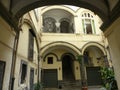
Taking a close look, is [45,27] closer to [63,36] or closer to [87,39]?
[63,36]

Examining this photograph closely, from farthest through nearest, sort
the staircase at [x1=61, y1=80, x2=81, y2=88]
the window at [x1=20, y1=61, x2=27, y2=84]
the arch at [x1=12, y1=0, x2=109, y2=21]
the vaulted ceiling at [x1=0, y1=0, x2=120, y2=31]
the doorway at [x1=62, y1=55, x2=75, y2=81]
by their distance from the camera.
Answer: the doorway at [x1=62, y1=55, x2=75, y2=81] < the staircase at [x1=61, y1=80, x2=81, y2=88] < the window at [x1=20, y1=61, x2=27, y2=84] < the arch at [x1=12, y1=0, x2=109, y2=21] < the vaulted ceiling at [x1=0, y1=0, x2=120, y2=31]

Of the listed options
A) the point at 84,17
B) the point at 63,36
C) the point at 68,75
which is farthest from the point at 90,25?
the point at 68,75

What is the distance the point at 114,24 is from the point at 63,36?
11.9m

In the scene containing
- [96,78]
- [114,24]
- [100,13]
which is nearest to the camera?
[114,24]

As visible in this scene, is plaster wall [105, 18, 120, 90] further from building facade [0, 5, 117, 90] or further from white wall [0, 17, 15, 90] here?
building facade [0, 5, 117, 90]

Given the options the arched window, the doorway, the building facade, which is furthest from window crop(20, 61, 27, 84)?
the arched window

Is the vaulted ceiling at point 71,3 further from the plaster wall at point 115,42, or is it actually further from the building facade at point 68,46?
the building facade at point 68,46

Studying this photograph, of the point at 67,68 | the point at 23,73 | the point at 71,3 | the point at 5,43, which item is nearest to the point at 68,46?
the point at 67,68

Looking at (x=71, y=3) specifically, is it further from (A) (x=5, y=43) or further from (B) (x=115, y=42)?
(A) (x=5, y=43)

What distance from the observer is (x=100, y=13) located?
188 inches

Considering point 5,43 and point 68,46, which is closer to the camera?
point 5,43

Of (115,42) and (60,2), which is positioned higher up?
(60,2)

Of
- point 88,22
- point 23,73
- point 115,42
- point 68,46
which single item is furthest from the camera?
point 88,22

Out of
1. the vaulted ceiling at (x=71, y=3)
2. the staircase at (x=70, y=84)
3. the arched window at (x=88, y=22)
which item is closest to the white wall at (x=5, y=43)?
the vaulted ceiling at (x=71, y=3)
